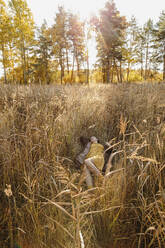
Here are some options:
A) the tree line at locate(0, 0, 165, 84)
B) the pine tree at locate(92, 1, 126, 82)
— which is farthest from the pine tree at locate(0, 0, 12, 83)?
the pine tree at locate(92, 1, 126, 82)

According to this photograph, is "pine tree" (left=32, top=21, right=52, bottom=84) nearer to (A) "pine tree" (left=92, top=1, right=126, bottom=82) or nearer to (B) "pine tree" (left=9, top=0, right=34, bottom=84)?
(B) "pine tree" (left=9, top=0, right=34, bottom=84)

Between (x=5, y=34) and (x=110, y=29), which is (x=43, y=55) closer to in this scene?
(x=5, y=34)

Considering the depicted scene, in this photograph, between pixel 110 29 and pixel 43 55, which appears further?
pixel 43 55

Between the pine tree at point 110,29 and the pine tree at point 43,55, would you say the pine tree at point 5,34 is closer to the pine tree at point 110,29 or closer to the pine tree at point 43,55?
the pine tree at point 43,55

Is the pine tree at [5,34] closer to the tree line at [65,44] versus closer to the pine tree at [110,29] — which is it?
the tree line at [65,44]

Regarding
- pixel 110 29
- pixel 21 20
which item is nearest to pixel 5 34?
pixel 21 20

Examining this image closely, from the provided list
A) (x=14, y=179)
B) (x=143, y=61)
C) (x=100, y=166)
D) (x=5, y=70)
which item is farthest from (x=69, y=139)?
(x=143, y=61)

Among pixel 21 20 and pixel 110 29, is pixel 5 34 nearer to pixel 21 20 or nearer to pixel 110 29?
pixel 21 20

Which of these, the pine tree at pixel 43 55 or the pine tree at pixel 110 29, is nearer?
the pine tree at pixel 110 29

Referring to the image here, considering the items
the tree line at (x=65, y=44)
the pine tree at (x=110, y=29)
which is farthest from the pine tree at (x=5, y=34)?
the pine tree at (x=110, y=29)

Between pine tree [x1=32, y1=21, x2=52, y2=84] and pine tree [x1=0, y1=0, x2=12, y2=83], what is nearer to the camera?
pine tree [x1=0, y1=0, x2=12, y2=83]

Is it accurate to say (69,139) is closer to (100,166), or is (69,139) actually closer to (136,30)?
(100,166)

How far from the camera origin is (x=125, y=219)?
0.97 m

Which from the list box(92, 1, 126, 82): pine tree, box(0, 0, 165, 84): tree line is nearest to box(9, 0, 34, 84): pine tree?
box(0, 0, 165, 84): tree line
